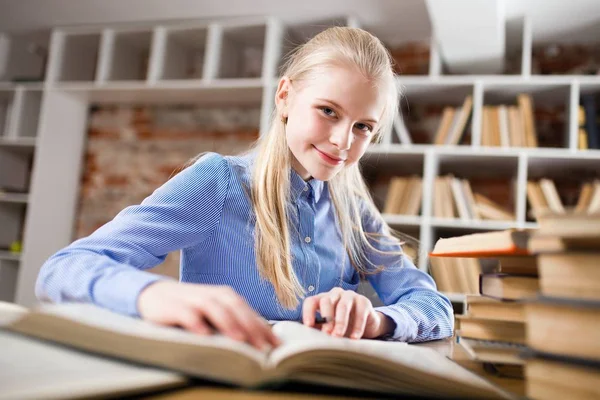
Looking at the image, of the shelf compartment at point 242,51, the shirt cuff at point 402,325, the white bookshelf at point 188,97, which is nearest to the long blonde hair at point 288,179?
the shirt cuff at point 402,325

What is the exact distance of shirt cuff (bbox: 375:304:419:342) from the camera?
0.89 m

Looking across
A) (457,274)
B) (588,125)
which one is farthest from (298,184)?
(588,125)

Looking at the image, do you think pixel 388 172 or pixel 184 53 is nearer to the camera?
pixel 388 172

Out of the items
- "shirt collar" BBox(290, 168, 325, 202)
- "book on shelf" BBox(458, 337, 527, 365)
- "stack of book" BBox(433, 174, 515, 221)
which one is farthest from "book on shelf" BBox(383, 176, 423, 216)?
"book on shelf" BBox(458, 337, 527, 365)

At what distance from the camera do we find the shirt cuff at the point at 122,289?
634 mm

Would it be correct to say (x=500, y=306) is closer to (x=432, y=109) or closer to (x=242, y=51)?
(x=432, y=109)

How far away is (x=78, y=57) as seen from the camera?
168 inches

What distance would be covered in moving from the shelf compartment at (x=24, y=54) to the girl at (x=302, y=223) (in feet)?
12.0

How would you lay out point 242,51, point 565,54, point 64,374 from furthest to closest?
point 242,51
point 565,54
point 64,374

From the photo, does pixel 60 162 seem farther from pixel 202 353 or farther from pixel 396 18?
pixel 202 353

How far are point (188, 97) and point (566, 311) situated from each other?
3.67 meters

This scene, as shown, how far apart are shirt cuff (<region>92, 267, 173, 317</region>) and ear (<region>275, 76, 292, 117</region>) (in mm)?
636

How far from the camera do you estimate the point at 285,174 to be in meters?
1.16

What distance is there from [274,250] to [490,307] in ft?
1.68
